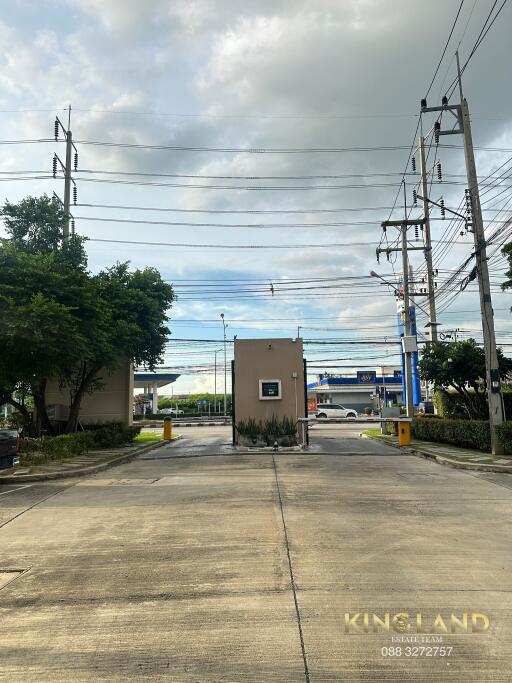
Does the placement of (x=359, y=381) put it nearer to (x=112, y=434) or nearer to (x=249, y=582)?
(x=112, y=434)

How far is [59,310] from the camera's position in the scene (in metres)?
14.7

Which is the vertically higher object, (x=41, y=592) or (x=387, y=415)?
(x=387, y=415)

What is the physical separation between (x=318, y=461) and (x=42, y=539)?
10.5 m

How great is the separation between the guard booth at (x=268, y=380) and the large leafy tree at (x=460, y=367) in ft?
16.9

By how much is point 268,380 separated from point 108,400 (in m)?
8.97

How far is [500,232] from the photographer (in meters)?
15.6

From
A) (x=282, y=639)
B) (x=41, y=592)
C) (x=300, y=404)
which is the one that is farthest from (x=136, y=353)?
(x=282, y=639)

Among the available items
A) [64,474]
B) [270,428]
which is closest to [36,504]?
[64,474]

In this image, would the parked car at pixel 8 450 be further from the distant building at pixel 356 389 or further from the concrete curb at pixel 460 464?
the distant building at pixel 356 389

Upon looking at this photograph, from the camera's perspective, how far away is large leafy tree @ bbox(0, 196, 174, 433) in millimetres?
14469

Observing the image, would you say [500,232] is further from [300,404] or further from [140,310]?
[140,310]

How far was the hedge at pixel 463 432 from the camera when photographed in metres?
16.9

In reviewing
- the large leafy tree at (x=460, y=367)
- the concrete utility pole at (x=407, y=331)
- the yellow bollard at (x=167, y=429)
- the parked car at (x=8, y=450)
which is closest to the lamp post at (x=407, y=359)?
the concrete utility pole at (x=407, y=331)

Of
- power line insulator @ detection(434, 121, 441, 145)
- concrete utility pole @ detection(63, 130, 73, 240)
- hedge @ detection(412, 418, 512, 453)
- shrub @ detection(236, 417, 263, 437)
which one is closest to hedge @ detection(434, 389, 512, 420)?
hedge @ detection(412, 418, 512, 453)
